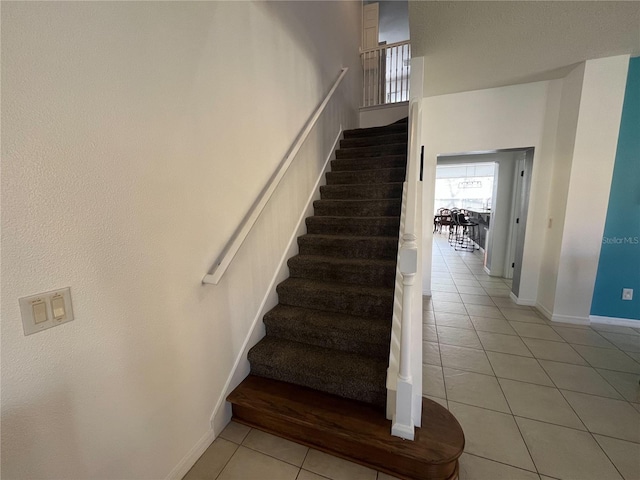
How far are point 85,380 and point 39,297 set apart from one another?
356mm

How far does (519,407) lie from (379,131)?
3445mm

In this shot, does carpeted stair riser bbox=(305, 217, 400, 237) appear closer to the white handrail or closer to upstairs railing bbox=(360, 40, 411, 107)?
the white handrail

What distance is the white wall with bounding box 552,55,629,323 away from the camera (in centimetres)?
255

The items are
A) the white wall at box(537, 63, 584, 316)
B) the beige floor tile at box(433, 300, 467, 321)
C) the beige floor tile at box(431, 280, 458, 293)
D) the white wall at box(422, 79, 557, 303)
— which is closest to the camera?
the white wall at box(537, 63, 584, 316)

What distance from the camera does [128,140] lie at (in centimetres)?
106

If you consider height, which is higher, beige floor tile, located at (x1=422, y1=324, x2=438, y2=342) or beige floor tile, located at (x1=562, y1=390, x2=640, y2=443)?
beige floor tile, located at (x1=422, y1=324, x2=438, y2=342)

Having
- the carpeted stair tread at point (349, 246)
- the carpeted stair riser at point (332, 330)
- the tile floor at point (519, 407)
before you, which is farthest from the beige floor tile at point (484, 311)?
the carpeted stair riser at point (332, 330)

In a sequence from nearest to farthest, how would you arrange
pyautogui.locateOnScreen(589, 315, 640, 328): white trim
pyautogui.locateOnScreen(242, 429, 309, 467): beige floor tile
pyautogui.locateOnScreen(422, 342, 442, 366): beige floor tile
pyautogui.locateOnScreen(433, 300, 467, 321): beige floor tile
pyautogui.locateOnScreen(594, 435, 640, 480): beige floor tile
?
pyautogui.locateOnScreen(594, 435, 640, 480): beige floor tile → pyautogui.locateOnScreen(242, 429, 309, 467): beige floor tile → pyautogui.locateOnScreen(422, 342, 442, 366): beige floor tile → pyautogui.locateOnScreen(589, 315, 640, 328): white trim → pyautogui.locateOnScreen(433, 300, 467, 321): beige floor tile

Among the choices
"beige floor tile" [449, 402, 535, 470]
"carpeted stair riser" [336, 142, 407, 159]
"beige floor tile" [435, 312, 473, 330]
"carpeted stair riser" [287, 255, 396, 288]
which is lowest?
"beige floor tile" [449, 402, 535, 470]

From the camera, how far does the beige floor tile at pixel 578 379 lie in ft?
6.24

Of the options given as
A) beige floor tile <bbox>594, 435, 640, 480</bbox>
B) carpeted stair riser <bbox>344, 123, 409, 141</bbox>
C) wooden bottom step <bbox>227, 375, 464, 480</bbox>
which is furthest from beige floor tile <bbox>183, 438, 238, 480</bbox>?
carpeted stair riser <bbox>344, 123, 409, 141</bbox>

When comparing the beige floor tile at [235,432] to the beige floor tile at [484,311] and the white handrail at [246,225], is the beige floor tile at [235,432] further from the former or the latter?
the beige floor tile at [484,311]

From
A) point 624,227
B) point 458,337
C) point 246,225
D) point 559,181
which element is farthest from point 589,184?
point 246,225

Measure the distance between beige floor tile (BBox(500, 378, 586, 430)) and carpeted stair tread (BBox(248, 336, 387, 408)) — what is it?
1.02 metres
